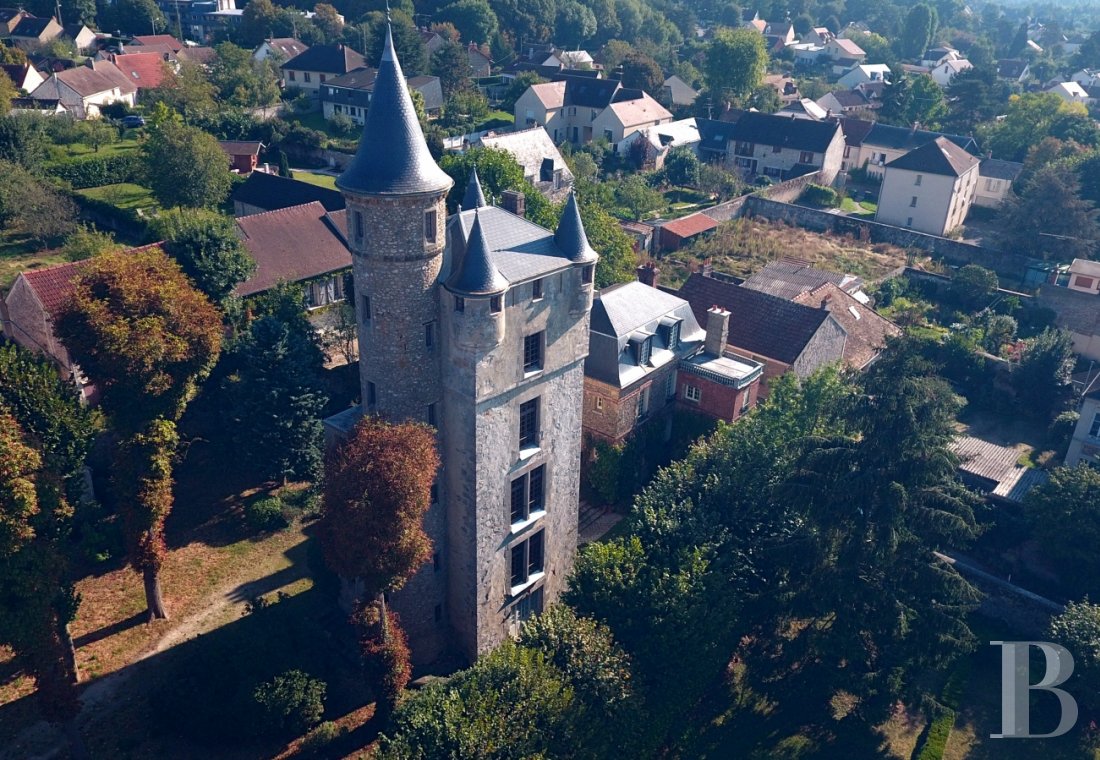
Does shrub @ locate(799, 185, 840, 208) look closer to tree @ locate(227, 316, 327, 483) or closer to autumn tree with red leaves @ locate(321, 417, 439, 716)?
tree @ locate(227, 316, 327, 483)

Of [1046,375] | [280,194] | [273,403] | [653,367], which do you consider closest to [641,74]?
[280,194]

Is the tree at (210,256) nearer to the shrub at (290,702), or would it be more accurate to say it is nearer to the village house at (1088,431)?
the shrub at (290,702)

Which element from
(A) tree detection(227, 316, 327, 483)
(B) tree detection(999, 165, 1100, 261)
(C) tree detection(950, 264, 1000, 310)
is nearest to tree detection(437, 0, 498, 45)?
(B) tree detection(999, 165, 1100, 261)

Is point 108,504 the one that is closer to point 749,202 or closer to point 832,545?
point 832,545

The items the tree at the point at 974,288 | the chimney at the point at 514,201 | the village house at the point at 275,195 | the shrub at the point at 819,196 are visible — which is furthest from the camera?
the shrub at the point at 819,196

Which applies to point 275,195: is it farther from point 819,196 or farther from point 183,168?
point 819,196

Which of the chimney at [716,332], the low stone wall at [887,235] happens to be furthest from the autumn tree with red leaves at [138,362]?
the low stone wall at [887,235]

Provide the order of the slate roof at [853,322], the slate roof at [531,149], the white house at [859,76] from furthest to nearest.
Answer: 1. the white house at [859,76]
2. the slate roof at [531,149]
3. the slate roof at [853,322]
